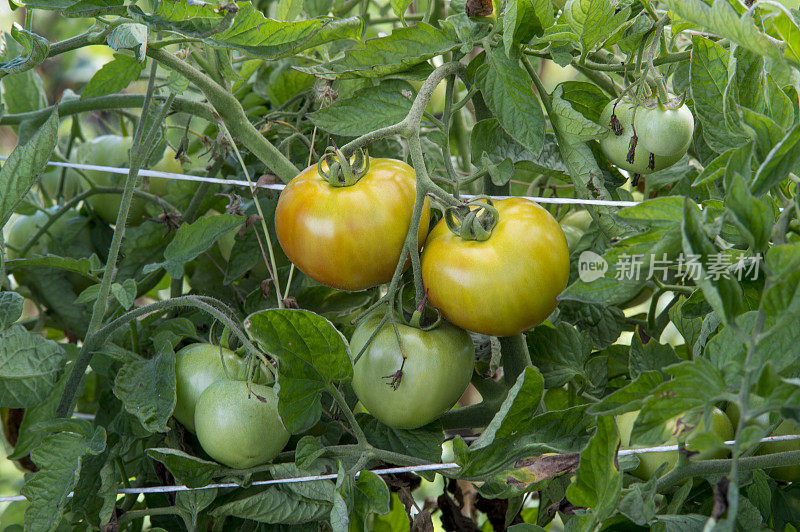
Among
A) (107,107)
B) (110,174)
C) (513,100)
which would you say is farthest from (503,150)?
(110,174)

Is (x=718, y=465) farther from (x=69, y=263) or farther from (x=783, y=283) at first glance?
(x=69, y=263)

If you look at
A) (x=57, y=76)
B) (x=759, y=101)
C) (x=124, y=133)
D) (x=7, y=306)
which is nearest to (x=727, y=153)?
→ (x=759, y=101)

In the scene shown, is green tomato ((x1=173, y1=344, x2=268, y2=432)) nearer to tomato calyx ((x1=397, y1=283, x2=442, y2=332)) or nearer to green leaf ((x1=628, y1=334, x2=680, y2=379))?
tomato calyx ((x1=397, y1=283, x2=442, y2=332))

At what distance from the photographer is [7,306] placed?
55 cm

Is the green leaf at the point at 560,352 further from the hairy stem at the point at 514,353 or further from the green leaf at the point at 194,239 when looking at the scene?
the green leaf at the point at 194,239

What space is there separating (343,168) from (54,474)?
0.33 m

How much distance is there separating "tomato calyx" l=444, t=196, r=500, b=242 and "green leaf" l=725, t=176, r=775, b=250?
17 cm

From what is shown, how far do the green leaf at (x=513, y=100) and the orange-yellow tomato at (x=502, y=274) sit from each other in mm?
62

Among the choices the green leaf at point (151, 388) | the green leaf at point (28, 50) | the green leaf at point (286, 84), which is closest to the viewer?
the green leaf at point (28, 50)

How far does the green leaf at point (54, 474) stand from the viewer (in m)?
0.53

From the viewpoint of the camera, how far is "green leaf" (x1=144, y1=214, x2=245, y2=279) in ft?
1.98

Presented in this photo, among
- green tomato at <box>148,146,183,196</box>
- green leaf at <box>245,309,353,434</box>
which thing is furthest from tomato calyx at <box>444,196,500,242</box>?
green tomato at <box>148,146,183,196</box>

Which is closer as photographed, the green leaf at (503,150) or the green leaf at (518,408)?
the green leaf at (518,408)

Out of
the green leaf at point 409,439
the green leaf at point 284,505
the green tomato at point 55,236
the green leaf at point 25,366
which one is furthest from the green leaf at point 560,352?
the green tomato at point 55,236
